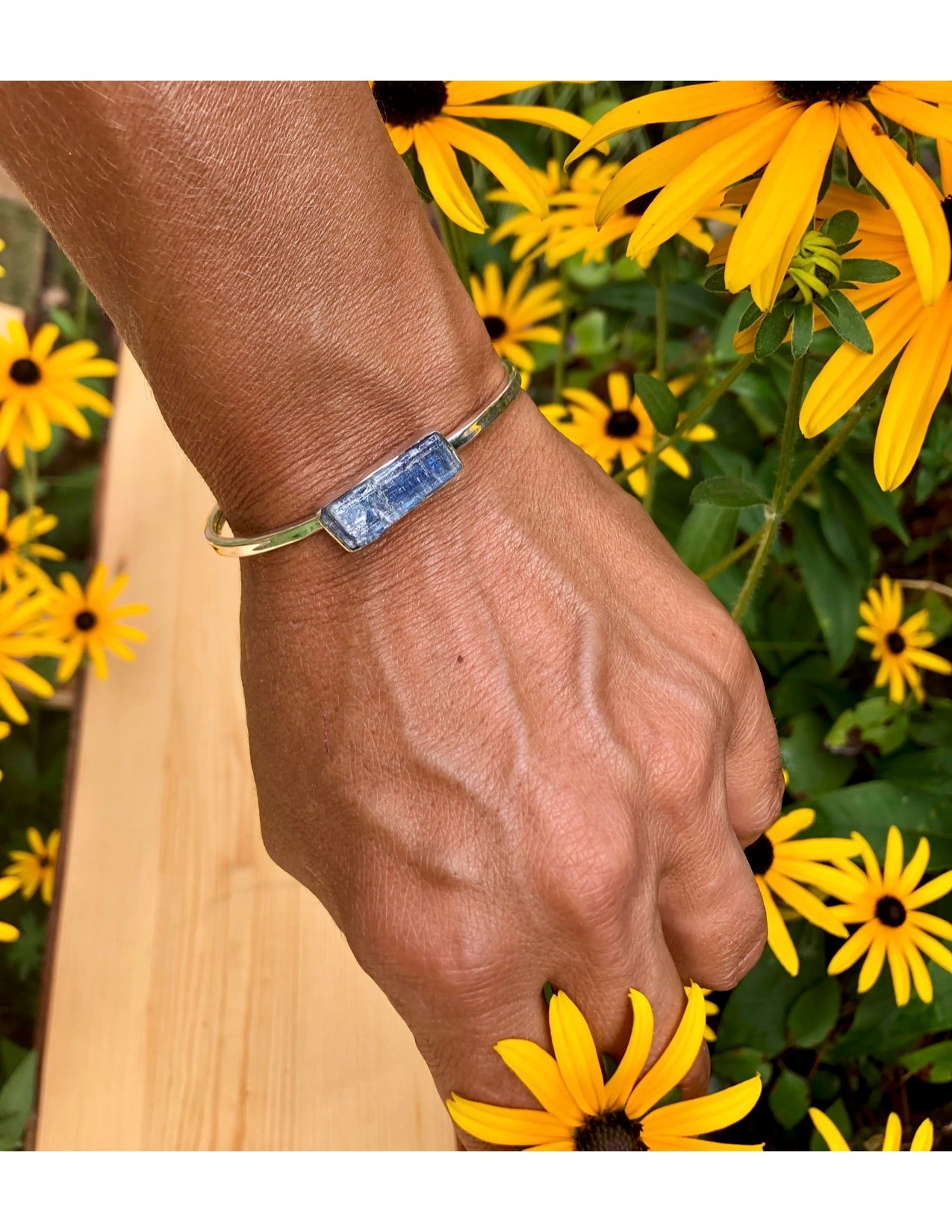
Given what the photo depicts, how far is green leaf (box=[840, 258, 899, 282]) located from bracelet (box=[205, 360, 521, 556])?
0.21 m

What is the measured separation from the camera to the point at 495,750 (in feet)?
1.96

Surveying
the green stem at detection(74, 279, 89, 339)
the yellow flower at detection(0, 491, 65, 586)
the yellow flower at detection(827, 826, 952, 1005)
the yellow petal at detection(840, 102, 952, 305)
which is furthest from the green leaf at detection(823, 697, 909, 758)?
the green stem at detection(74, 279, 89, 339)

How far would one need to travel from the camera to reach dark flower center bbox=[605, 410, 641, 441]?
1029 mm

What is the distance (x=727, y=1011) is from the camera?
0.90 m

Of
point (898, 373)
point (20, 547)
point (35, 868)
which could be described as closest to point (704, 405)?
point (898, 373)

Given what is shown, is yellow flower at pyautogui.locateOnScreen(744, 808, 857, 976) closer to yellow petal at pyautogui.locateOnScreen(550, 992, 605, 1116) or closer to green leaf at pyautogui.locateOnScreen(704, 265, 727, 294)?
yellow petal at pyautogui.locateOnScreen(550, 992, 605, 1116)

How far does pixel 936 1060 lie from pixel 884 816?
201 mm

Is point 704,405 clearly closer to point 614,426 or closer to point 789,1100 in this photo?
point 614,426

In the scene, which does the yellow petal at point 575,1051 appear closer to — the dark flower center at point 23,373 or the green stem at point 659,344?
the green stem at point 659,344

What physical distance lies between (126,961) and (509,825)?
46 cm

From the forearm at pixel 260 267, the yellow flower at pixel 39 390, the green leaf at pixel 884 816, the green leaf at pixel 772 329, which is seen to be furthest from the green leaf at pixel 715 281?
the yellow flower at pixel 39 390

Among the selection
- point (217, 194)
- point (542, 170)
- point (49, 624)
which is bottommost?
point (217, 194)
